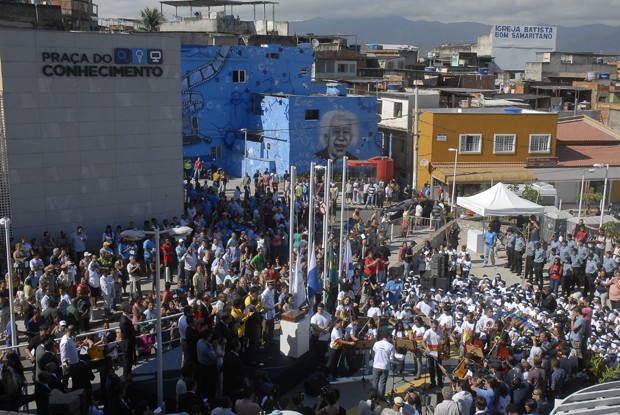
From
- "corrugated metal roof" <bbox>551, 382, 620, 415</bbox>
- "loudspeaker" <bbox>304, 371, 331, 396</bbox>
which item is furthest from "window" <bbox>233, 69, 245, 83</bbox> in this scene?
"corrugated metal roof" <bbox>551, 382, 620, 415</bbox>

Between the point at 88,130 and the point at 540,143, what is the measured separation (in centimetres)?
2558

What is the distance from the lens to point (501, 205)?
25.0 metres

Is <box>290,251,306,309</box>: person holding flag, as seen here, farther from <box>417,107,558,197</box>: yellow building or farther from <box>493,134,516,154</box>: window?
<box>493,134,516,154</box>: window

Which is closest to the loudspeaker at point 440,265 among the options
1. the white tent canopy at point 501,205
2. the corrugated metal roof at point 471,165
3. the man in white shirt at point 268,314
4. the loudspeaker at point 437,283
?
the loudspeaker at point 437,283

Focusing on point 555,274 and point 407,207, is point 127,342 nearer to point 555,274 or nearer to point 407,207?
point 555,274

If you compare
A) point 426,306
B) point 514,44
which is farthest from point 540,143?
point 514,44

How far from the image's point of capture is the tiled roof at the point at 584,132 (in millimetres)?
41438

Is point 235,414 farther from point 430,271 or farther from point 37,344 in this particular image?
point 430,271

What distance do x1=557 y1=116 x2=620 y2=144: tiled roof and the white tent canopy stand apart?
17681 millimetres

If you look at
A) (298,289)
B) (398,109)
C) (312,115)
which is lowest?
(298,289)

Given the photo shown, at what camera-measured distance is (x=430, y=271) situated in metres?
21.0

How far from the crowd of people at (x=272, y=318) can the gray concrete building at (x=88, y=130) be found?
111 cm

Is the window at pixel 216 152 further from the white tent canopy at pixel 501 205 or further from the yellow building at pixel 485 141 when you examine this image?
the white tent canopy at pixel 501 205

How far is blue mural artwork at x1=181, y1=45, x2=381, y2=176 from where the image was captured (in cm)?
4131
